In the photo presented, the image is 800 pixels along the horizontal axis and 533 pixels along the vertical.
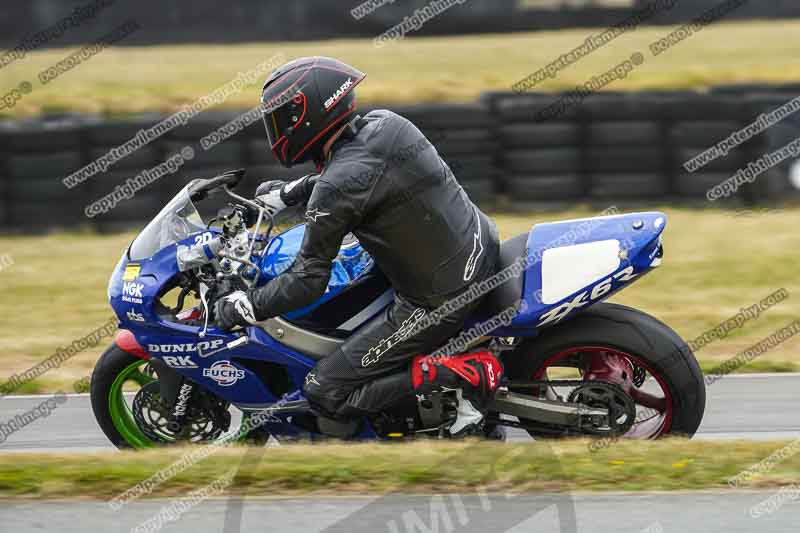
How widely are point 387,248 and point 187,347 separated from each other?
104cm

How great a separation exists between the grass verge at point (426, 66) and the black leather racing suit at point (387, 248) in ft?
24.6

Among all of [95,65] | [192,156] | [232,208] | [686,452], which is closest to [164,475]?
[232,208]

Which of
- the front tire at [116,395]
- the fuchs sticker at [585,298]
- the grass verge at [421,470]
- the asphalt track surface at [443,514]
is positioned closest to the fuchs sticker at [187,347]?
the front tire at [116,395]

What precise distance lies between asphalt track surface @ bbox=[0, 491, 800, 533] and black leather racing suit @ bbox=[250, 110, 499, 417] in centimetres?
99

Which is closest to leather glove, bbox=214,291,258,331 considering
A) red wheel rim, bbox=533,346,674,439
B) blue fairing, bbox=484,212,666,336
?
blue fairing, bbox=484,212,666,336

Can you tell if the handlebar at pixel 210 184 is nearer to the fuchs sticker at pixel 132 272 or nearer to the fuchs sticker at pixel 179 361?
the fuchs sticker at pixel 132 272

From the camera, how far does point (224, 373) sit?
527cm

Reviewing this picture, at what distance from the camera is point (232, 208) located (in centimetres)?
532

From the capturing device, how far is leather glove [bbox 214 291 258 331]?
195 inches

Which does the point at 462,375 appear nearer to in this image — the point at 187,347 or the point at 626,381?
the point at 626,381

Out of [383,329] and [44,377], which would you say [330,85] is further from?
[44,377]

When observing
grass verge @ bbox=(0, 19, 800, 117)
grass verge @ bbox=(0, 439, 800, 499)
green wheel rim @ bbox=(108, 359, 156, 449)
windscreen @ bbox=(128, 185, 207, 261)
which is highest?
windscreen @ bbox=(128, 185, 207, 261)

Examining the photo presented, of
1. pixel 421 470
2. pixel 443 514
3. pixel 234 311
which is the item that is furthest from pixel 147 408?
pixel 443 514

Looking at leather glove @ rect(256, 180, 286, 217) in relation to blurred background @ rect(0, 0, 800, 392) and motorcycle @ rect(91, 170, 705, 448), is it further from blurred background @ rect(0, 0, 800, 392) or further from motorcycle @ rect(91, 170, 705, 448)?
blurred background @ rect(0, 0, 800, 392)
